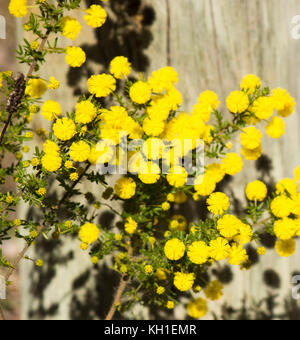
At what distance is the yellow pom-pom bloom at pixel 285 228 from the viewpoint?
4.99 ft

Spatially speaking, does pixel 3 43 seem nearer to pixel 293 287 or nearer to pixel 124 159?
pixel 124 159

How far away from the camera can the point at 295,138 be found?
2.05 m

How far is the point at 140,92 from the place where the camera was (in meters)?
1.47

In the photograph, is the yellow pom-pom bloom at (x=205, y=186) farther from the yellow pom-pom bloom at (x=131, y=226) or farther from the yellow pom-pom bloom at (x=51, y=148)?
the yellow pom-pom bloom at (x=51, y=148)

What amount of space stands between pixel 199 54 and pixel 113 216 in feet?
2.63

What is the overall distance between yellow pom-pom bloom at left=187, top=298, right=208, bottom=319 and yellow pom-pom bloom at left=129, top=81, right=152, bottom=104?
3.09 ft

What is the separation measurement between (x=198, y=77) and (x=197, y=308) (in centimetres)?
101

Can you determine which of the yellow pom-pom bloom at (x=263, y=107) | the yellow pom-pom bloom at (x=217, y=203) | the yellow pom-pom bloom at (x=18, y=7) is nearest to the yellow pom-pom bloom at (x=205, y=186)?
the yellow pom-pom bloom at (x=217, y=203)

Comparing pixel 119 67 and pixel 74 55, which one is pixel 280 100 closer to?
pixel 119 67

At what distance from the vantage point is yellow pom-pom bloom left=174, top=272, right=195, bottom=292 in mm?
1449

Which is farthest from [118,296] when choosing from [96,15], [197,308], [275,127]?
[96,15]
